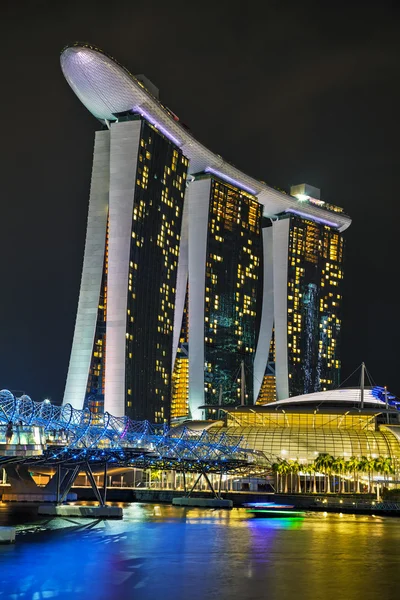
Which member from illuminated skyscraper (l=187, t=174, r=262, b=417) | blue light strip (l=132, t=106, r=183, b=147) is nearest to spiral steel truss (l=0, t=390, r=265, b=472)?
blue light strip (l=132, t=106, r=183, b=147)

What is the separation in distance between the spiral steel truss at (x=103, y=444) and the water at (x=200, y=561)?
21.7 ft

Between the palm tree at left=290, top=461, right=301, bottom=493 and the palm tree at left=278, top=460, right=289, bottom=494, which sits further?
the palm tree at left=290, top=461, right=301, bottom=493

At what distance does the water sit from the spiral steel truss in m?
6.63

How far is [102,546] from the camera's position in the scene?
→ 59000mm

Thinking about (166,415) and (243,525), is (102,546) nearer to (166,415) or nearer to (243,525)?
(243,525)

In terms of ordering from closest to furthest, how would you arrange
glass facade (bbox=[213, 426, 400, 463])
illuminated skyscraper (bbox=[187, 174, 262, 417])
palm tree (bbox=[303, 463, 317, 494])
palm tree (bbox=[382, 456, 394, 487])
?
palm tree (bbox=[382, 456, 394, 487])
palm tree (bbox=[303, 463, 317, 494])
glass facade (bbox=[213, 426, 400, 463])
illuminated skyscraper (bbox=[187, 174, 262, 417])

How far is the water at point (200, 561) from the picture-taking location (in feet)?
137

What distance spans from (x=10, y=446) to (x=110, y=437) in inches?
1159

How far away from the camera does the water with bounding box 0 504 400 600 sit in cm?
4191

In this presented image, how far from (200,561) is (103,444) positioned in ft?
108

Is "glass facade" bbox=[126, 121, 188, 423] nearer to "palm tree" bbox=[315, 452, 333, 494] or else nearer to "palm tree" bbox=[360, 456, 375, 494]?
"palm tree" bbox=[315, 452, 333, 494]

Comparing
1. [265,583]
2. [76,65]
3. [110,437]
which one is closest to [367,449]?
[110,437]

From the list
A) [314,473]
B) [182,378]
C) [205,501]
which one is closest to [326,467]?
[314,473]

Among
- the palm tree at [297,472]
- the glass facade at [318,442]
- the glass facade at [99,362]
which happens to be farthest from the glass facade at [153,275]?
the palm tree at [297,472]
